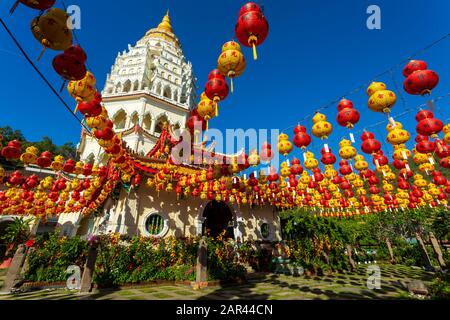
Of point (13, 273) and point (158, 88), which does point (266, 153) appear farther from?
point (158, 88)

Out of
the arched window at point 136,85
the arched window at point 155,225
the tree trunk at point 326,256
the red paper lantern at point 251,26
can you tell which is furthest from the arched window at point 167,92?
the red paper lantern at point 251,26

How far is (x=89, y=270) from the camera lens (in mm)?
7246

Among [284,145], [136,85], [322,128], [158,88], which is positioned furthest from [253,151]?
[136,85]

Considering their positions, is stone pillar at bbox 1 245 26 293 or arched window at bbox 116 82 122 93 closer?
stone pillar at bbox 1 245 26 293

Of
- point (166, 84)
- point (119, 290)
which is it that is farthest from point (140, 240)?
point (166, 84)

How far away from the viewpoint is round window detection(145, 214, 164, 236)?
38.4ft

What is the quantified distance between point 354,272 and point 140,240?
36.2 feet

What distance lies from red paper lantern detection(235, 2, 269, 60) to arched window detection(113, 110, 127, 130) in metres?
20.7

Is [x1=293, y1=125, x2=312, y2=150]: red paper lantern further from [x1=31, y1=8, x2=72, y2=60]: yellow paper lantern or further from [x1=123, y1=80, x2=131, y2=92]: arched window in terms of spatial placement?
[x1=123, y1=80, x2=131, y2=92]: arched window

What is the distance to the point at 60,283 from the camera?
8.14 meters

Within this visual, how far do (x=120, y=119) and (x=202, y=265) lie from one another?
18791mm

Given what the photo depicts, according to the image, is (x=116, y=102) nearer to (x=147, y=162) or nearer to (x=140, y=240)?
(x=147, y=162)

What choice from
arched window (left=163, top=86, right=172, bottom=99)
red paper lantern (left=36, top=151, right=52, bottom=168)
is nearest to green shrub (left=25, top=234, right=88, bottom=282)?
red paper lantern (left=36, top=151, right=52, bottom=168)

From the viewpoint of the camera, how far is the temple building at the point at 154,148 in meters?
11.8
